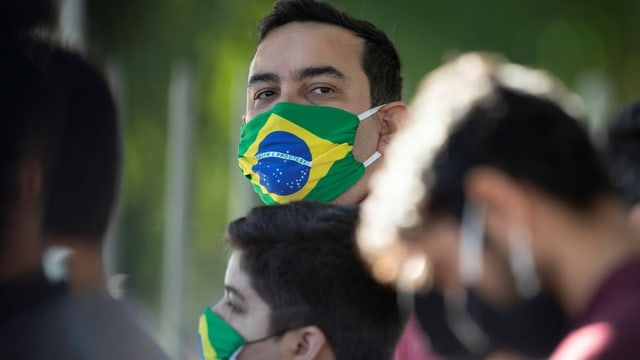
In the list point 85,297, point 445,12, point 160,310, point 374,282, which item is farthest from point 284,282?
point 445,12

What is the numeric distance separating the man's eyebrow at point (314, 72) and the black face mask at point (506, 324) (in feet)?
5.14

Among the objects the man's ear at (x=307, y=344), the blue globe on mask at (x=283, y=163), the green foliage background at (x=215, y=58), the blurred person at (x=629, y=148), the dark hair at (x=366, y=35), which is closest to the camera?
the man's ear at (x=307, y=344)

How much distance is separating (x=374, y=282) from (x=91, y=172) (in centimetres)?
74

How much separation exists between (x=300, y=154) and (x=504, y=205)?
5.27 feet

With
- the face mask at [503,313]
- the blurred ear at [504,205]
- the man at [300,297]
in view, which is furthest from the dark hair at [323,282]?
the blurred ear at [504,205]

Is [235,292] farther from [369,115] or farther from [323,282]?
[369,115]

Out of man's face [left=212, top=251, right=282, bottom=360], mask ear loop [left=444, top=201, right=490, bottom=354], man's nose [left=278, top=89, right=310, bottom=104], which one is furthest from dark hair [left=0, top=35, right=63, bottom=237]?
man's nose [left=278, top=89, right=310, bottom=104]

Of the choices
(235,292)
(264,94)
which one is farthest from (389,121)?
(235,292)

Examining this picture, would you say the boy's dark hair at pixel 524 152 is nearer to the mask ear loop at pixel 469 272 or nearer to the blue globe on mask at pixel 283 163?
the mask ear loop at pixel 469 272

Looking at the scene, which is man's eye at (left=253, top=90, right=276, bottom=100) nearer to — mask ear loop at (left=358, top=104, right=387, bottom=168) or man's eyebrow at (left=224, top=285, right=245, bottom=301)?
mask ear loop at (left=358, top=104, right=387, bottom=168)

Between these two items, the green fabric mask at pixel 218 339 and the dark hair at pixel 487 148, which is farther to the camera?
the green fabric mask at pixel 218 339

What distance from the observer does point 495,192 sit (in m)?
2.03

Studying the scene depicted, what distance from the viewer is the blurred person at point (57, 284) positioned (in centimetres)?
213

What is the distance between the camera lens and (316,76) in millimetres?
3662
